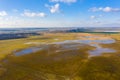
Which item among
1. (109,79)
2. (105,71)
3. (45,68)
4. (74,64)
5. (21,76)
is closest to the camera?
(109,79)

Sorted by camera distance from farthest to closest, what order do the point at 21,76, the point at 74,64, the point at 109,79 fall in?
the point at 74,64 < the point at 21,76 < the point at 109,79

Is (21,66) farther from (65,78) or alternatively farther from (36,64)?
(65,78)

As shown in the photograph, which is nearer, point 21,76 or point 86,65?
point 21,76

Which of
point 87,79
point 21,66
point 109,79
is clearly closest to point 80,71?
point 87,79

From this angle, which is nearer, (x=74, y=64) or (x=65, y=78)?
(x=65, y=78)

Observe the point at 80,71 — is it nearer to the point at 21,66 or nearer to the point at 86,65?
the point at 86,65

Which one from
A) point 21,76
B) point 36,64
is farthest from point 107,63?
point 21,76

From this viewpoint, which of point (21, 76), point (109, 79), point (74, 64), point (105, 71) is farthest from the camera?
point (74, 64)

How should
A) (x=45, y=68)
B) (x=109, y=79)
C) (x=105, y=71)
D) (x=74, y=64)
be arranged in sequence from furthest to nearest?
(x=74, y=64), (x=45, y=68), (x=105, y=71), (x=109, y=79)
